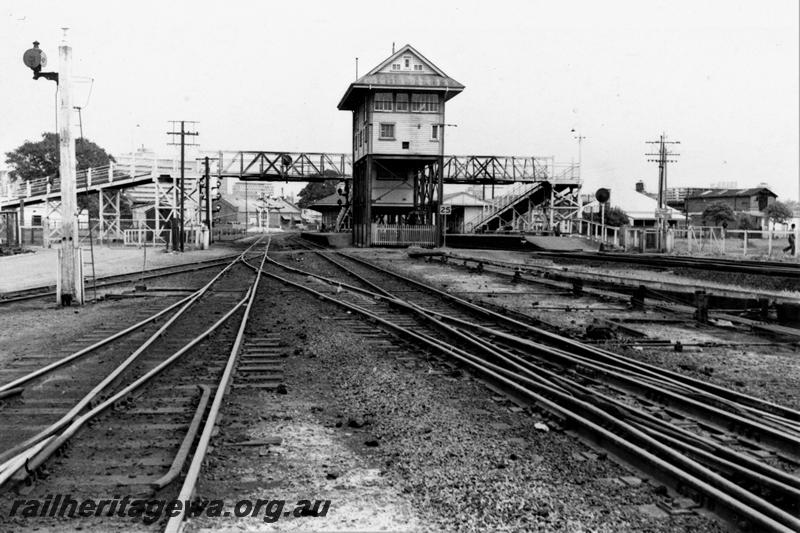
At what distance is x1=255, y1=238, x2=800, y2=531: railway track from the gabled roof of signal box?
31.2 m

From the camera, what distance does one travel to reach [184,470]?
4.63 metres

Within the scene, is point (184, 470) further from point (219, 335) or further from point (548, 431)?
point (219, 335)

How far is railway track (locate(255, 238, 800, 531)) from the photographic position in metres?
4.23

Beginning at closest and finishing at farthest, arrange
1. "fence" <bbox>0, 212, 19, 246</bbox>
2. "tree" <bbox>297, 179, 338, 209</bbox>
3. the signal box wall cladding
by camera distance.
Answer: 1. the signal box wall cladding
2. "fence" <bbox>0, 212, 19, 246</bbox>
3. "tree" <bbox>297, 179, 338, 209</bbox>

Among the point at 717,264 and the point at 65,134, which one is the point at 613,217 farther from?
the point at 65,134

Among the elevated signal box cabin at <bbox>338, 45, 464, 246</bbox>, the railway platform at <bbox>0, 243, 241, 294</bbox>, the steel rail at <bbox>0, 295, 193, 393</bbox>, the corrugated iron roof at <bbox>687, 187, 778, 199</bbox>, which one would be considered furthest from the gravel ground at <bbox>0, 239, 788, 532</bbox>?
the corrugated iron roof at <bbox>687, 187, 778, 199</bbox>

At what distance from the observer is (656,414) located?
6.14 metres

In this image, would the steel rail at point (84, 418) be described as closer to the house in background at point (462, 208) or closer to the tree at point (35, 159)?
the house in background at point (462, 208)

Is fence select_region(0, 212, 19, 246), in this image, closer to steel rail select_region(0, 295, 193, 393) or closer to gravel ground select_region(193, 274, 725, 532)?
steel rail select_region(0, 295, 193, 393)

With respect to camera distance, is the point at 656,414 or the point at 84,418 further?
the point at 656,414

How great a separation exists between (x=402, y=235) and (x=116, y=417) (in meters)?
35.3

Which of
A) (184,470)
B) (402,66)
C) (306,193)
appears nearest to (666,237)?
(402,66)

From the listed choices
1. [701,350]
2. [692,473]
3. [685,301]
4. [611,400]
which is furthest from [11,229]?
[692,473]

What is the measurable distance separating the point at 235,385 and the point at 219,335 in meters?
3.33
